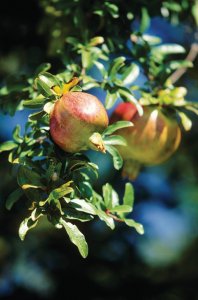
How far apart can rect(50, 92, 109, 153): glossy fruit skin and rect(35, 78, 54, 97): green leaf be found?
0.04 meters

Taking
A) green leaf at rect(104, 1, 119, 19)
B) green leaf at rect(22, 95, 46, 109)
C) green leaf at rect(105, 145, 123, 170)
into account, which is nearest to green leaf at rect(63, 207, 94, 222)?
green leaf at rect(105, 145, 123, 170)

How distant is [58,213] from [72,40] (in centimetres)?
65

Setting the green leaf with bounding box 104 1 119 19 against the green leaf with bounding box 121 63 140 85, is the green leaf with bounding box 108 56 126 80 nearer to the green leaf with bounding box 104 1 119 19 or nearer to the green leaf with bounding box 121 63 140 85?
the green leaf with bounding box 121 63 140 85

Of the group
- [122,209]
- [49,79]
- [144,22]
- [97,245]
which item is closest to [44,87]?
[49,79]

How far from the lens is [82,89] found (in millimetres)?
1347

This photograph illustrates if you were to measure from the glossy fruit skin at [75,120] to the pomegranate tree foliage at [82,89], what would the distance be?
0.04 m

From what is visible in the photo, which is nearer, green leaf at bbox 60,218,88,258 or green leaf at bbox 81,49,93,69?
green leaf at bbox 60,218,88,258

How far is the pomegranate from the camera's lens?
154 cm

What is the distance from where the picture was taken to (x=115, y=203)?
138 centimetres

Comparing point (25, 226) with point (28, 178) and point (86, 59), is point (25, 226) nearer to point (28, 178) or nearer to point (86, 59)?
point (28, 178)

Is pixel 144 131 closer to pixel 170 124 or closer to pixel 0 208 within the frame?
pixel 170 124

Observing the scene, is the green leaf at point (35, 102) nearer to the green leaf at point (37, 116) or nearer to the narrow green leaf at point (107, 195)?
the green leaf at point (37, 116)

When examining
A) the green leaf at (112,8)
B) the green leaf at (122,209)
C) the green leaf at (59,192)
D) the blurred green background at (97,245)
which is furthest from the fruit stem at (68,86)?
the blurred green background at (97,245)

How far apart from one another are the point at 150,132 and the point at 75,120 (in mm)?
446
